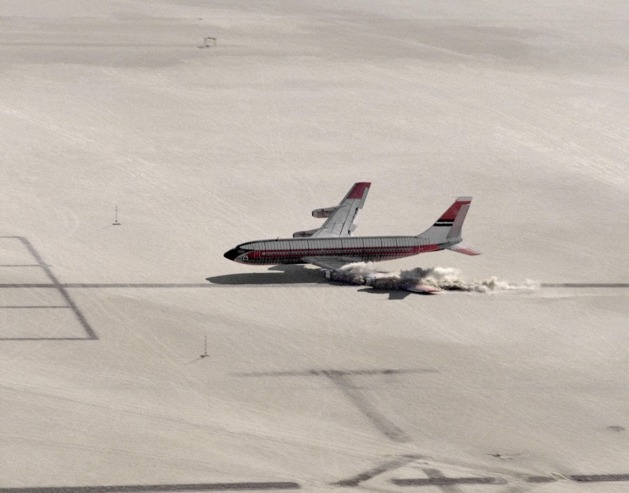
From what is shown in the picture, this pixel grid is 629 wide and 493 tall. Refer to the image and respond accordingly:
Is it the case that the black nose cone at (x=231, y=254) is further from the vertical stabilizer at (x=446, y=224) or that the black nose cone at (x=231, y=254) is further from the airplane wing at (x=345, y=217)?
the vertical stabilizer at (x=446, y=224)

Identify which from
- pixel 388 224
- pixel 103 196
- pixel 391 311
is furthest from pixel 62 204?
pixel 391 311

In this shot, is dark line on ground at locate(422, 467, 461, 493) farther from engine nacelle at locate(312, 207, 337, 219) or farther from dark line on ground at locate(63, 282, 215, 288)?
engine nacelle at locate(312, 207, 337, 219)

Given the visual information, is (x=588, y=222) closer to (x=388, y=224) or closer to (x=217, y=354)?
(x=388, y=224)

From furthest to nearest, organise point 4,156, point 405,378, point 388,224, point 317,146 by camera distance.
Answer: point 317,146 < point 4,156 < point 388,224 < point 405,378

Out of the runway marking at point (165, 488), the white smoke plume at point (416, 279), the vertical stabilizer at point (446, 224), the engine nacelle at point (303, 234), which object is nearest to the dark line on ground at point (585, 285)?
the white smoke plume at point (416, 279)

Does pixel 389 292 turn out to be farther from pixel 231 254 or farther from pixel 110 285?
pixel 110 285

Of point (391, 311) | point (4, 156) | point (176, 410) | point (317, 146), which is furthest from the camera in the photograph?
point (317, 146)
